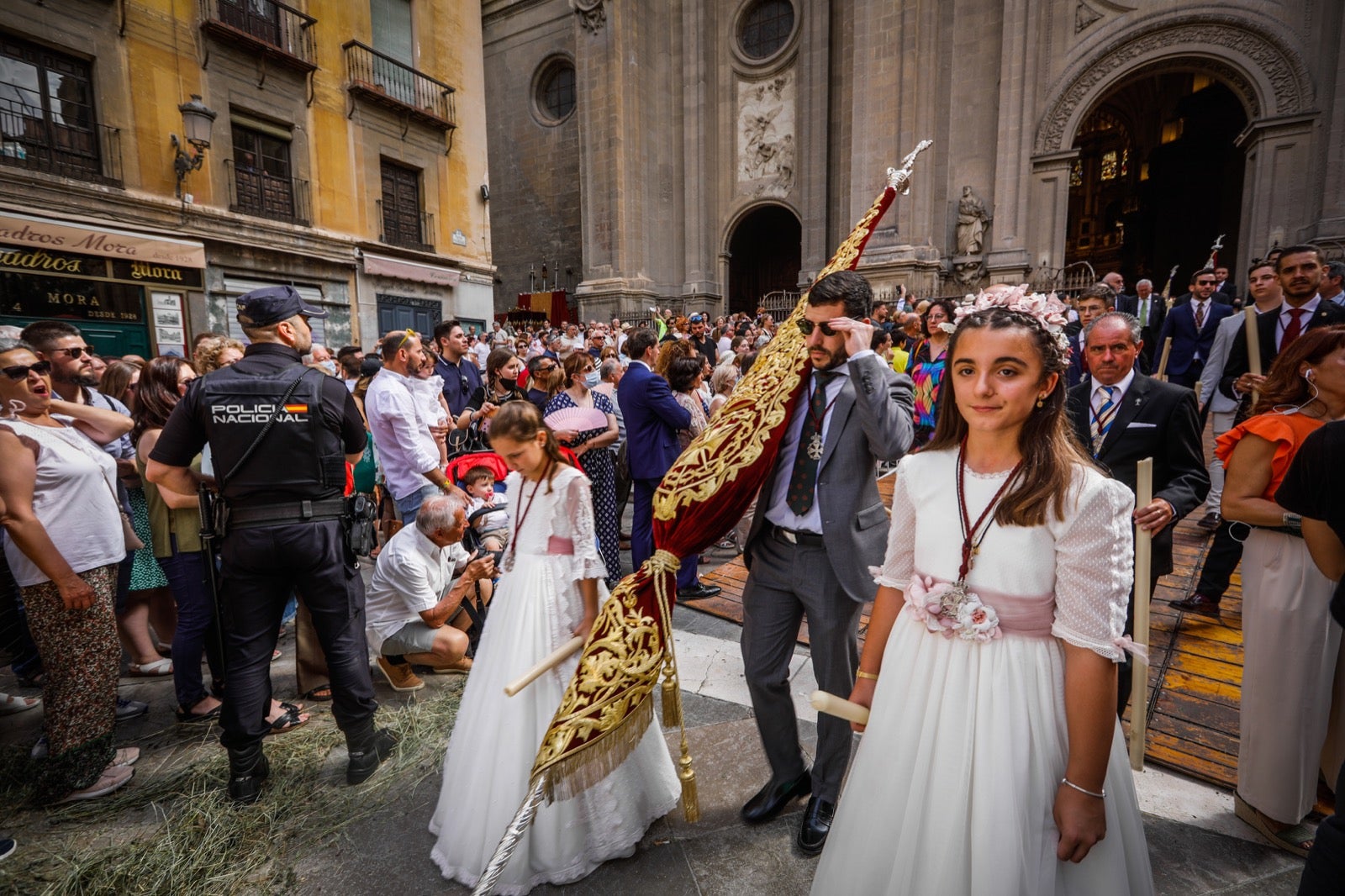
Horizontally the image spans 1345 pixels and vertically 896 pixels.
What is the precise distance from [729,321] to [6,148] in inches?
507

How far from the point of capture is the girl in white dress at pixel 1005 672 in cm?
132

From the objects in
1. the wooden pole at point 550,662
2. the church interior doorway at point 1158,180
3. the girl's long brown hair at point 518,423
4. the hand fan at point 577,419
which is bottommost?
the wooden pole at point 550,662

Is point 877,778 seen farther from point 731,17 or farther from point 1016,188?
point 731,17

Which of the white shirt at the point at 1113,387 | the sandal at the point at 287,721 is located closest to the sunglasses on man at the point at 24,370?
the sandal at the point at 287,721

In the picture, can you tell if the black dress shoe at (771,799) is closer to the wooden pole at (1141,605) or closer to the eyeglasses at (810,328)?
the wooden pole at (1141,605)

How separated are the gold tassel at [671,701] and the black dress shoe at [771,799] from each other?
2.46 feet

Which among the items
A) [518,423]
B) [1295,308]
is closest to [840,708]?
[518,423]

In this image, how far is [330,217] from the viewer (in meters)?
13.6

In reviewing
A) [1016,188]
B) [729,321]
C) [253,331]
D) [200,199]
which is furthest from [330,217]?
[1016,188]

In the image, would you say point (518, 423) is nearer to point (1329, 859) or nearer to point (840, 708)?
point (840, 708)

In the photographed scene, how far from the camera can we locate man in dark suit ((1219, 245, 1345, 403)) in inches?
165

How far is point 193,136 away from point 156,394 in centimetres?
1021

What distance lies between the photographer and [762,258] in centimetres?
2372

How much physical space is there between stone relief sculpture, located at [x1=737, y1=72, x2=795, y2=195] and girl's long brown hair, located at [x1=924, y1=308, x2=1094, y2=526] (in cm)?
1986
